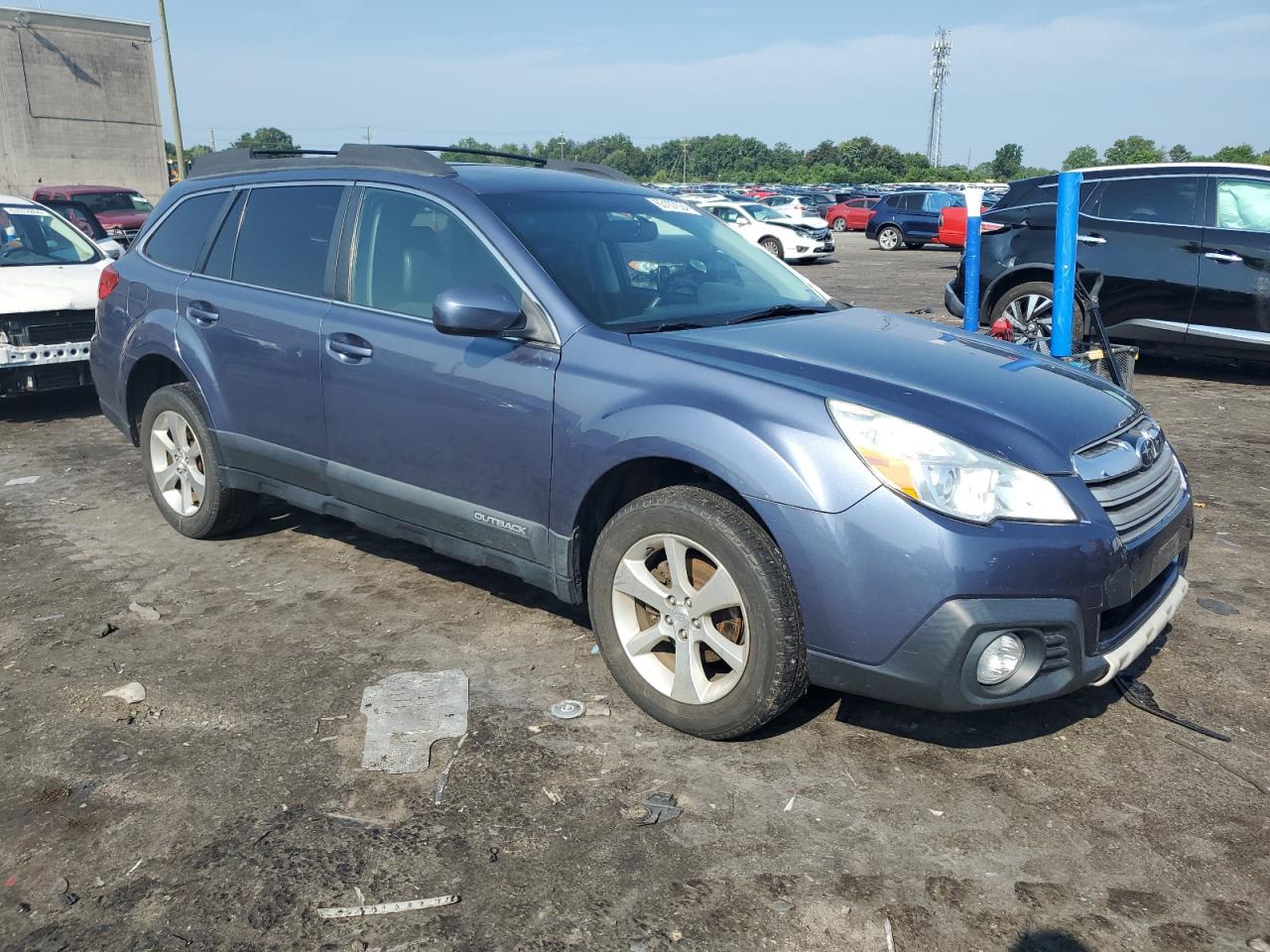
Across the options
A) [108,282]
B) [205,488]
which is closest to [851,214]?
[108,282]

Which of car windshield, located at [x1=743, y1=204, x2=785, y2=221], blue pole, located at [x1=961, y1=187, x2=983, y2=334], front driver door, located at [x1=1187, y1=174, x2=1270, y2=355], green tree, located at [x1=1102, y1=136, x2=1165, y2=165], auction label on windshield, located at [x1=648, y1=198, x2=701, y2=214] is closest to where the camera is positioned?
auction label on windshield, located at [x1=648, y1=198, x2=701, y2=214]

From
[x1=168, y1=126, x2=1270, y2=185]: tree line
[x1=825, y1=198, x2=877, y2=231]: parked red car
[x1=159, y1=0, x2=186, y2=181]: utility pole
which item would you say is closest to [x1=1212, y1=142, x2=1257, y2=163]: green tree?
[x1=168, y1=126, x2=1270, y2=185]: tree line

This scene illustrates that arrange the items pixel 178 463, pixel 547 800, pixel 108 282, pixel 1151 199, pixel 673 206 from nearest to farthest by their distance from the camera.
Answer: pixel 547 800, pixel 673 206, pixel 178 463, pixel 108 282, pixel 1151 199

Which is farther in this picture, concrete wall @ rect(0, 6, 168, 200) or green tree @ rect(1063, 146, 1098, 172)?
green tree @ rect(1063, 146, 1098, 172)

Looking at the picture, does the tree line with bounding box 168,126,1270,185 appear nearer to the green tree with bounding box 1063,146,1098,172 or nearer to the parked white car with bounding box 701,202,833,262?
the green tree with bounding box 1063,146,1098,172

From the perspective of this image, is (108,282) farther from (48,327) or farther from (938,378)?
(938,378)

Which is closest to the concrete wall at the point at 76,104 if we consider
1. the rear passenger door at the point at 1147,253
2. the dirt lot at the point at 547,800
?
the rear passenger door at the point at 1147,253

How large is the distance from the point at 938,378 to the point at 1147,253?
22.5ft

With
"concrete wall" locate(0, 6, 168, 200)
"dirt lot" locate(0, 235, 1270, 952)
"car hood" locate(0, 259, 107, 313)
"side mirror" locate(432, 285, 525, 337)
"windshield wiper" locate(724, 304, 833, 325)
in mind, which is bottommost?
"dirt lot" locate(0, 235, 1270, 952)

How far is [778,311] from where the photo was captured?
419 cm

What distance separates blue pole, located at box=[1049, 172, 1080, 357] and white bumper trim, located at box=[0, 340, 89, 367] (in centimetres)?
670

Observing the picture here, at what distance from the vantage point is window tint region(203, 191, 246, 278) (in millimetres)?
4980

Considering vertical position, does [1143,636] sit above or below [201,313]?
below

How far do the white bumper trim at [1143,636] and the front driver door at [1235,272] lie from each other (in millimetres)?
6252
